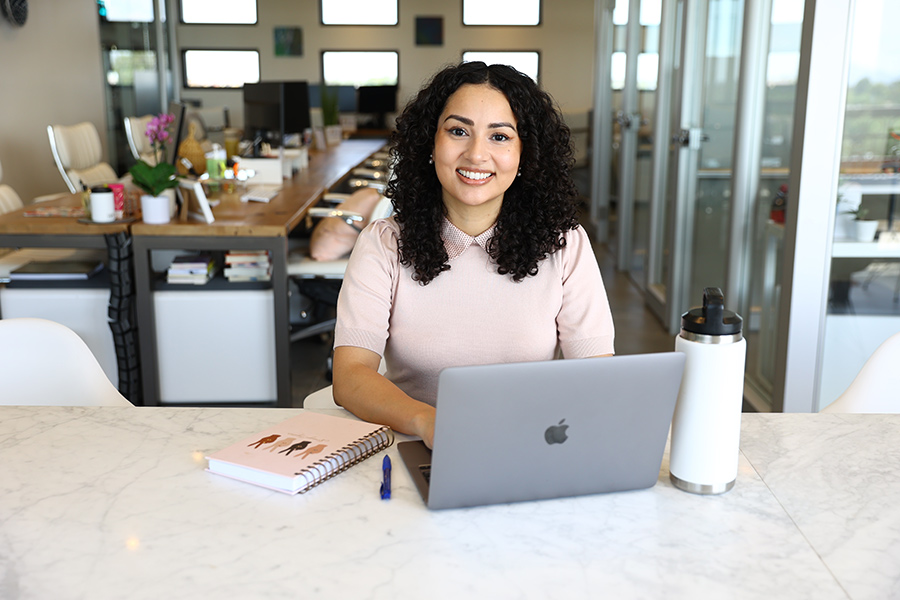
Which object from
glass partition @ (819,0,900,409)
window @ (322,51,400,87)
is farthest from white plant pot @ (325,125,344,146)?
glass partition @ (819,0,900,409)

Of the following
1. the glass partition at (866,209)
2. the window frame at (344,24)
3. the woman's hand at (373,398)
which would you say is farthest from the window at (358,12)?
the woman's hand at (373,398)

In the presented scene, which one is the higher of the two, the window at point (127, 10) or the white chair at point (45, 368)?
the window at point (127, 10)

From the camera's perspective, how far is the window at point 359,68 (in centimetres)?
962

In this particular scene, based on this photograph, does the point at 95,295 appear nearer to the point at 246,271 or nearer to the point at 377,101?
the point at 246,271

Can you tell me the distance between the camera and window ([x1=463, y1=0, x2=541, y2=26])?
31.4 feet

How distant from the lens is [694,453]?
1.07 metres

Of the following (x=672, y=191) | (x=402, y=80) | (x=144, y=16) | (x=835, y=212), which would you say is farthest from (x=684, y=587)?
(x=402, y=80)

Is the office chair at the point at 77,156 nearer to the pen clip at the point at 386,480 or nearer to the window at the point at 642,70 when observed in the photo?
the window at the point at 642,70

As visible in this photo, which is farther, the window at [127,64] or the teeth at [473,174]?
the window at [127,64]

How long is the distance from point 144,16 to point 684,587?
8477 mm

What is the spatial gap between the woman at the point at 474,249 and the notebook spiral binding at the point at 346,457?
0.26 metres

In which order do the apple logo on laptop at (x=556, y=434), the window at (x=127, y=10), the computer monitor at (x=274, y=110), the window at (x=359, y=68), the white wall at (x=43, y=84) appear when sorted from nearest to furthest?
the apple logo on laptop at (x=556, y=434) < the computer monitor at (x=274, y=110) < the white wall at (x=43, y=84) < the window at (x=127, y=10) < the window at (x=359, y=68)

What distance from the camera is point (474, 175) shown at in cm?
151

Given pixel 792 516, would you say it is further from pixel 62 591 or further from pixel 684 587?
pixel 62 591
